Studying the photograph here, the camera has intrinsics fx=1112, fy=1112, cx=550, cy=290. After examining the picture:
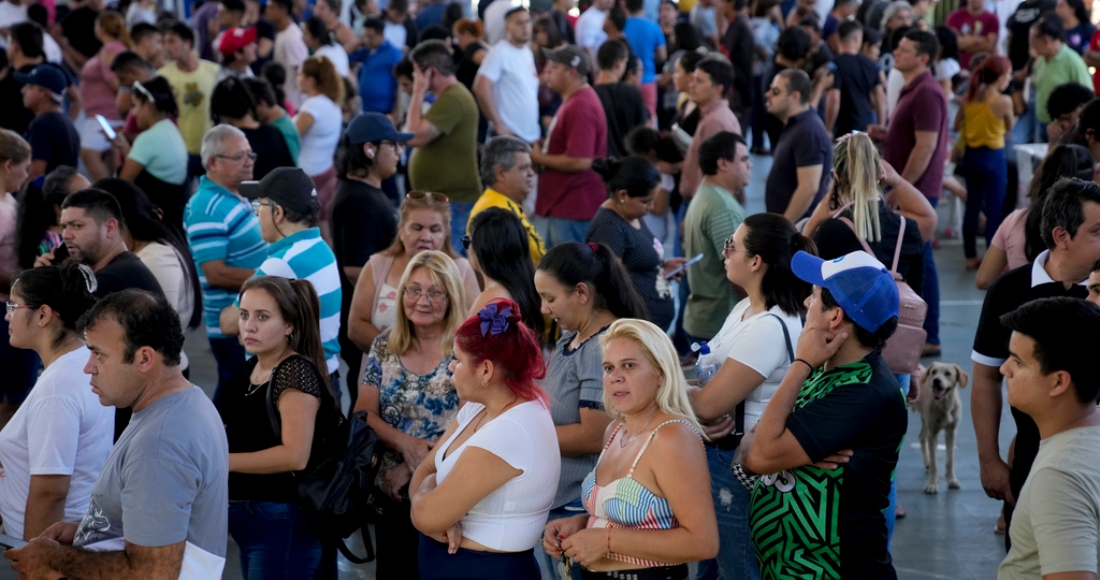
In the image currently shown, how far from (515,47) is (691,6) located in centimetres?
938

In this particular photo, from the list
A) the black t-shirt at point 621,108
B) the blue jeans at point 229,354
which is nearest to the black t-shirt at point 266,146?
the blue jeans at point 229,354

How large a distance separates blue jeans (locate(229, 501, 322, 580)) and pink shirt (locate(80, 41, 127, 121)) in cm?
700

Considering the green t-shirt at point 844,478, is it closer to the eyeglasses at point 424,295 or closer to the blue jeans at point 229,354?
the eyeglasses at point 424,295

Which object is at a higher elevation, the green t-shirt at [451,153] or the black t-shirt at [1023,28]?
the green t-shirt at [451,153]

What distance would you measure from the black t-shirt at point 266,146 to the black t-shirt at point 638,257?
8.57ft

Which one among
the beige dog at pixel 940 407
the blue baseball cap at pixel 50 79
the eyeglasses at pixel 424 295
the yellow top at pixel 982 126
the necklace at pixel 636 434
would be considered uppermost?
the blue baseball cap at pixel 50 79

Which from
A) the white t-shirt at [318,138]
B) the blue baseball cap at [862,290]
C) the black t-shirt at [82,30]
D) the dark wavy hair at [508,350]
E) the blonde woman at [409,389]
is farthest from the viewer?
the black t-shirt at [82,30]

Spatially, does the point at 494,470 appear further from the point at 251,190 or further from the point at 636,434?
the point at 251,190

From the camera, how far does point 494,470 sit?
272 cm

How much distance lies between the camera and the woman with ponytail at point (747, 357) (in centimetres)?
323

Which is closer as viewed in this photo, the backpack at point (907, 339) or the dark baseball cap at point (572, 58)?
the backpack at point (907, 339)

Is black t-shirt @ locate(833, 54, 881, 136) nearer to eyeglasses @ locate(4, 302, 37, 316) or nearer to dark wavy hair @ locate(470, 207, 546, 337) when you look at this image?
dark wavy hair @ locate(470, 207, 546, 337)

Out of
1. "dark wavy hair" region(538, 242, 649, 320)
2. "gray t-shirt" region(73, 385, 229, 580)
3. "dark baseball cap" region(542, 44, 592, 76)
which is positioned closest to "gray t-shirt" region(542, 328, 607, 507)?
"dark wavy hair" region(538, 242, 649, 320)

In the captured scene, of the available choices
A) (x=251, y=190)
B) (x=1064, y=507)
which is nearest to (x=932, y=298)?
(x=251, y=190)
